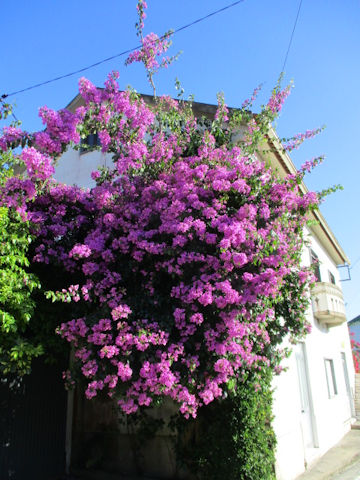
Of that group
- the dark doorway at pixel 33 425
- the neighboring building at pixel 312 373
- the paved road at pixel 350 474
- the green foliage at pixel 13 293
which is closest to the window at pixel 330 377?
the neighboring building at pixel 312 373

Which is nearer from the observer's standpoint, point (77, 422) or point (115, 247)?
point (115, 247)

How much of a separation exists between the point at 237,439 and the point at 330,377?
21.6 feet

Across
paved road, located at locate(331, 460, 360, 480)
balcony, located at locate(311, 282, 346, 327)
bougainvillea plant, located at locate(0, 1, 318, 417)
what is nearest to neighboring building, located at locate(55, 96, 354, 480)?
balcony, located at locate(311, 282, 346, 327)

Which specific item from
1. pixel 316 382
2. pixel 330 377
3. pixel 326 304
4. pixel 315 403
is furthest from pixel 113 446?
pixel 330 377

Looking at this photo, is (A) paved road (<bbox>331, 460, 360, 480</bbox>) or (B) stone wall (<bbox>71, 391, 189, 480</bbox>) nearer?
(B) stone wall (<bbox>71, 391, 189, 480</bbox>)

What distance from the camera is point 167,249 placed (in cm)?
497

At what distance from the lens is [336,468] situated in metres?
7.41

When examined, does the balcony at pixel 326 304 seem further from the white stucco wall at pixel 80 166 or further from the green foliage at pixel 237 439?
the white stucco wall at pixel 80 166

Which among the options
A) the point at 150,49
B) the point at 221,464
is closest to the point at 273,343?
the point at 221,464

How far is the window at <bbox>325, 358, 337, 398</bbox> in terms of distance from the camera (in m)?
10.5

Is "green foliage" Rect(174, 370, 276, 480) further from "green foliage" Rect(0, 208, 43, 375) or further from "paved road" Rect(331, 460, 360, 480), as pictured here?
"green foliage" Rect(0, 208, 43, 375)

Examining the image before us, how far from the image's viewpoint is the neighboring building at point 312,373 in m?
6.86

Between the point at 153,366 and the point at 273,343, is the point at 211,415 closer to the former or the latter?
the point at 273,343

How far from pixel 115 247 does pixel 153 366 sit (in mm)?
1905
